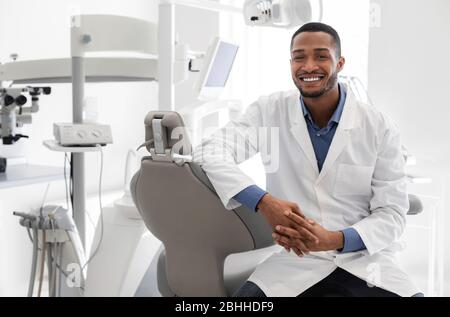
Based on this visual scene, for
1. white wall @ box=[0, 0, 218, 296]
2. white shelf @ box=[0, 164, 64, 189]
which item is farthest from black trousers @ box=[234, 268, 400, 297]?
white wall @ box=[0, 0, 218, 296]

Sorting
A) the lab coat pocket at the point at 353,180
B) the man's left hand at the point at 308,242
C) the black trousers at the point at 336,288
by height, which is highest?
the lab coat pocket at the point at 353,180

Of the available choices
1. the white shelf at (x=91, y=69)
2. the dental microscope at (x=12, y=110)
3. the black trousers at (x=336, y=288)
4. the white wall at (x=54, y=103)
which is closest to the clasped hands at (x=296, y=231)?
the black trousers at (x=336, y=288)

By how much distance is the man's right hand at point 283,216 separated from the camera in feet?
3.88

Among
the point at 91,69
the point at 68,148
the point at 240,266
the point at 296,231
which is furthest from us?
the point at 91,69

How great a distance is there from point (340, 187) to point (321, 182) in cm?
5

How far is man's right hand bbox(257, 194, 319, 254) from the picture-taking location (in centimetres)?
118

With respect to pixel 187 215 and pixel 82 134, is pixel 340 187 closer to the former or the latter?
pixel 187 215

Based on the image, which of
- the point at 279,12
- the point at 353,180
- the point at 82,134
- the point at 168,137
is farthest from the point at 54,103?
the point at 353,180

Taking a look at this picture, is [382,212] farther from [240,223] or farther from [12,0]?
[12,0]

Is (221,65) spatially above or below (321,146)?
above

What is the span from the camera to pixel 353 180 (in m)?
1.32

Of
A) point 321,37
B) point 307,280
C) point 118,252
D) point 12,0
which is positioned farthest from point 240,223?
point 12,0

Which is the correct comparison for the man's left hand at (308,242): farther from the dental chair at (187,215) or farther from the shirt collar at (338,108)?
the shirt collar at (338,108)

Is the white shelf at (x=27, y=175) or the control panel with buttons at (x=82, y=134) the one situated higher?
the control panel with buttons at (x=82, y=134)
